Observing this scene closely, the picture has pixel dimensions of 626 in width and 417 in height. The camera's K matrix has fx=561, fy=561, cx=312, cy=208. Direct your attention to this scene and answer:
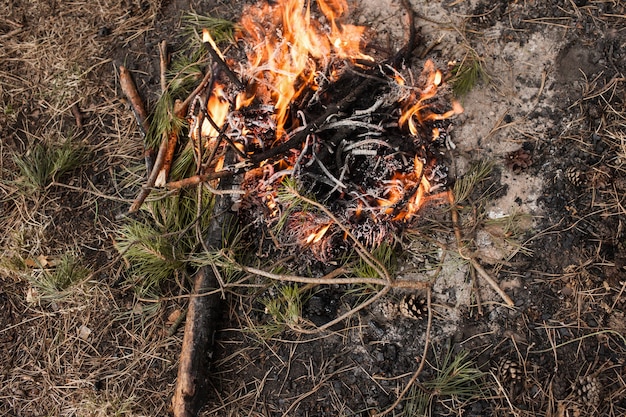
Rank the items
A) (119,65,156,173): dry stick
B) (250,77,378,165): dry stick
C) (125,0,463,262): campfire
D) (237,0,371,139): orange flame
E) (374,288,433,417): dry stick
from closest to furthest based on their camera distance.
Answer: (374,288,433,417): dry stick < (250,77,378,165): dry stick < (125,0,463,262): campfire < (237,0,371,139): orange flame < (119,65,156,173): dry stick

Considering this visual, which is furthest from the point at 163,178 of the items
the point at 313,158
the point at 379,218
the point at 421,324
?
the point at 421,324

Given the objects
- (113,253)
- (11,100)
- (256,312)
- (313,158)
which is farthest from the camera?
(11,100)

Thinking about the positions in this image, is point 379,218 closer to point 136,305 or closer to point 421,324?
point 421,324

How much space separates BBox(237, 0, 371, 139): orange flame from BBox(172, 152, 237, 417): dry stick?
15.3 inches

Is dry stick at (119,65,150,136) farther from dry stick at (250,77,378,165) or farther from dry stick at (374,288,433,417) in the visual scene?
dry stick at (374,288,433,417)

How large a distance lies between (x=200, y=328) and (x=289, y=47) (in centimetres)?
148

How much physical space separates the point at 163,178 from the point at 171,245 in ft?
1.19

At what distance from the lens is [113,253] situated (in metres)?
3.02

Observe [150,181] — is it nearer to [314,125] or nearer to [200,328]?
[200,328]

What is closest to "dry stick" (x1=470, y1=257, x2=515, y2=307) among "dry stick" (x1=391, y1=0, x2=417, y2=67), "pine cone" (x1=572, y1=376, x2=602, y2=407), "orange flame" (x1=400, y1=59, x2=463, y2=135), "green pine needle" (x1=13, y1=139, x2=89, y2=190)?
"pine cone" (x1=572, y1=376, x2=602, y2=407)

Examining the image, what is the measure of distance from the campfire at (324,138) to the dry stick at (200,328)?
127 mm

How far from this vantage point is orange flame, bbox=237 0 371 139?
2803 millimetres

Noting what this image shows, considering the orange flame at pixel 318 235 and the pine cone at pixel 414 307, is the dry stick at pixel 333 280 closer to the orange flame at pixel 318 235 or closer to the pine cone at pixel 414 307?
the pine cone at pixel 414 307

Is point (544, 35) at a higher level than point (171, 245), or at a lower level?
higher
